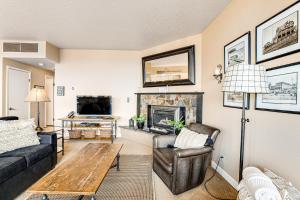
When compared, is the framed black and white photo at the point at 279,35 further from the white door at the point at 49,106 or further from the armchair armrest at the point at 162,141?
the white door at the point at 49,106

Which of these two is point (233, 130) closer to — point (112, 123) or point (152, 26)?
point (152, 26)

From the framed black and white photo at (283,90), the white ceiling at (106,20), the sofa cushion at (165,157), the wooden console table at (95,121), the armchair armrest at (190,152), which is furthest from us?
the wooden console table at (95,121)

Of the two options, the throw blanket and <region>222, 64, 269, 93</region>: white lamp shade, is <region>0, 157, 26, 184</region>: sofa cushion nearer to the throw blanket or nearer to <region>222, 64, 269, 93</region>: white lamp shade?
the throw blanket

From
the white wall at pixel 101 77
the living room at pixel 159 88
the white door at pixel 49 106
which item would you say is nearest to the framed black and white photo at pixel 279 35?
the living room at pixel 159 88

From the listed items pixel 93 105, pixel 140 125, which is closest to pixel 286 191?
pixel 140 125

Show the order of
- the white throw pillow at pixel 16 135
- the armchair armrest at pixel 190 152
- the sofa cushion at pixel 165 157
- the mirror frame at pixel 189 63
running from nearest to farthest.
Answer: the armchair armrest at pixel 190 152 → the sofa cushion at pixel 165 157 → the white throw pillow at pixel 16 135 → the mirror frame at pixel 189 63

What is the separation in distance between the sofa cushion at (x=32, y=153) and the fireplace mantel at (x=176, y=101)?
2.77m

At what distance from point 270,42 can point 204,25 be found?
6.26 ft

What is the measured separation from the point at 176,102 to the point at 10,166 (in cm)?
332

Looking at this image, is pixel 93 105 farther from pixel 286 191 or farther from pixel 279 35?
pixel 286 191

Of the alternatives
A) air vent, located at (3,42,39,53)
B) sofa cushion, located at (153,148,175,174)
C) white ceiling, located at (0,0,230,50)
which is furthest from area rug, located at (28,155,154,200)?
air vent, located at (3,42,39,53)

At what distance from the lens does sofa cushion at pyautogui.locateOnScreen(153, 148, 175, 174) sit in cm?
242

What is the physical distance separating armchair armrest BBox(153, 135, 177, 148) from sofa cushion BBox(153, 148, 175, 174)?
12 cm

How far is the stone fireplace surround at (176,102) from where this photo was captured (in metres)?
4.00
